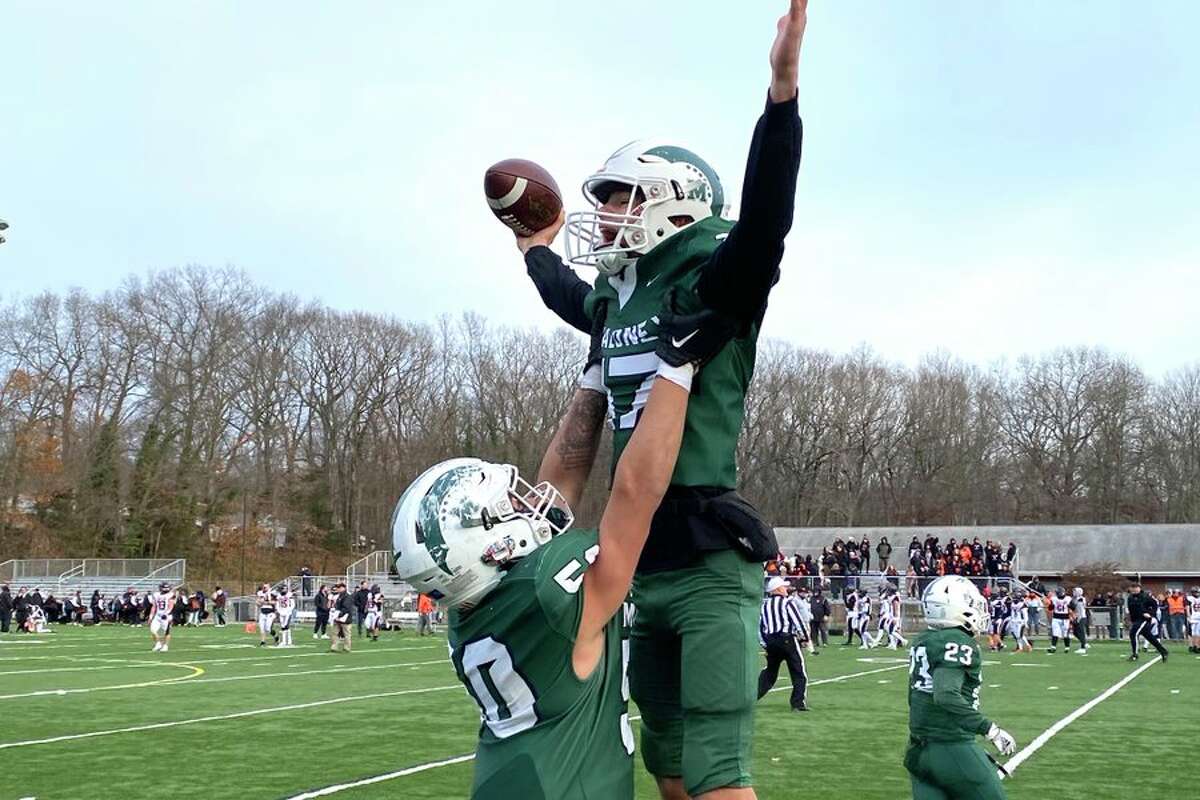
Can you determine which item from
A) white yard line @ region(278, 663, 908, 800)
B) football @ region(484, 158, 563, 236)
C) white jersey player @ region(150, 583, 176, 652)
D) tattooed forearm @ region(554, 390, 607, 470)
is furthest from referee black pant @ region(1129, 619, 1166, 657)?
tattooed forearm @ region(554, 390, 607, 470)

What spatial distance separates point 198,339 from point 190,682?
158 feet

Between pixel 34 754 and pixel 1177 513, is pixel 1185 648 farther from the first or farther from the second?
pixel 1177 513

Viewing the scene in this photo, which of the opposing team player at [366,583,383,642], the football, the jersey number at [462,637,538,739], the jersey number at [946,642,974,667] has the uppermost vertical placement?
the football

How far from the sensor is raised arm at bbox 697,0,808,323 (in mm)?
3480

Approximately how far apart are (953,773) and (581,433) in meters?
3.69

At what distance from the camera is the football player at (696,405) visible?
11.7ft

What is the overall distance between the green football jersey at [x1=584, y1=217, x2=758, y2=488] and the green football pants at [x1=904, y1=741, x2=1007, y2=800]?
145 inches

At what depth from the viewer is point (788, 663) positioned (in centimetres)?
1638

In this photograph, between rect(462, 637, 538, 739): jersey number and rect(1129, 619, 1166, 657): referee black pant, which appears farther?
rect(1129, 619, 1166, 657): referee black pant

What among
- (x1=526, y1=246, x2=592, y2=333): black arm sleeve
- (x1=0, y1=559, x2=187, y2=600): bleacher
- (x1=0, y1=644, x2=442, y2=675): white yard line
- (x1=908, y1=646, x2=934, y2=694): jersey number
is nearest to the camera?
(x1=526, y1=246, x2=592, y2=333): black arm sleeve

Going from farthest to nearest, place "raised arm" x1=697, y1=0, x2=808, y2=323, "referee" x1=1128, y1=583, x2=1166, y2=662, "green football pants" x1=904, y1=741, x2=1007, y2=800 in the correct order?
1. "referee" x1=1128, y1=583, x2=1166, y2=662
2. "green football pants" x1=904, y1=741, x2=1007, y2=800
3. "raised arm" x1=697, y1=0, x2=808, y2=323

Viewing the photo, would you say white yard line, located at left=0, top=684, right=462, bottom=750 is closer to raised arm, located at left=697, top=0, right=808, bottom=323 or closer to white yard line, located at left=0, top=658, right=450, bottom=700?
white yard line, located at left=0, top=658, right=450, bottom=700

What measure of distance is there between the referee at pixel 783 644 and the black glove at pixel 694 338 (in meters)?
13.0

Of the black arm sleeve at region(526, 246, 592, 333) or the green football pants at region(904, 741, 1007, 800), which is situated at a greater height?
the black arm sleeve at region(526, 246, 592, 333)
